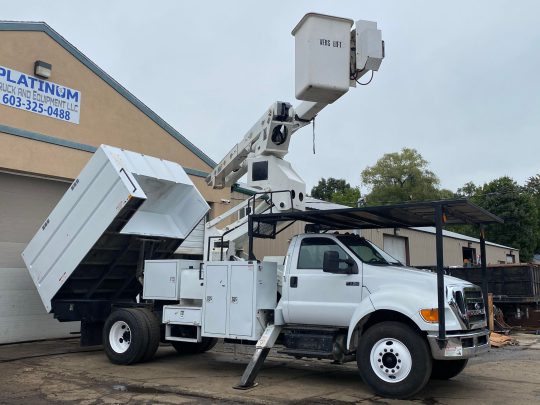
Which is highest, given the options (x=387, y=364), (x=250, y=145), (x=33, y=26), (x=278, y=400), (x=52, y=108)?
(x=33, y=26)

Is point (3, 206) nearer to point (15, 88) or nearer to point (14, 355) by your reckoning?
point (15, 88)

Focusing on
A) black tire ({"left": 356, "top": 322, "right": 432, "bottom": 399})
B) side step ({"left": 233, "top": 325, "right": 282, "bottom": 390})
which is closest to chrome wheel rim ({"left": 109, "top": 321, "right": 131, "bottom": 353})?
side step ({"left": 233, "top": 325, "right": 282, "bottom": 390})

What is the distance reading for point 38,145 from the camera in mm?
12914

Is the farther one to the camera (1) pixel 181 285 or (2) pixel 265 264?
(1) pixel 181 285

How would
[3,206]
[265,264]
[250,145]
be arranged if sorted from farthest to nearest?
[3,206]
[250,145]
[265,264]

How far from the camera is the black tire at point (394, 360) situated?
23.8 feet

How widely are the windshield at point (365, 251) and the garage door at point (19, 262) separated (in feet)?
26.4

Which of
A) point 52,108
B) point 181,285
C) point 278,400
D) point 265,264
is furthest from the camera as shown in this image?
point 52,108

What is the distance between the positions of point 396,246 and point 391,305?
2059 centimetres

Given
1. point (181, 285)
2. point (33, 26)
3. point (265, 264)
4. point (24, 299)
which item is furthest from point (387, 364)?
point (33, 26)

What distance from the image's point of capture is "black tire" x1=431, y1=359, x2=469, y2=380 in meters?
8.74

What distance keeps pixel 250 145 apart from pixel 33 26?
6.45 meters

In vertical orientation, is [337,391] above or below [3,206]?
below

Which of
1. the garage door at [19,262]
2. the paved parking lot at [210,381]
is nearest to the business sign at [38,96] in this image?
the garage door at [19,262]
